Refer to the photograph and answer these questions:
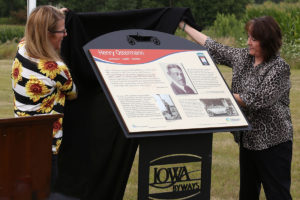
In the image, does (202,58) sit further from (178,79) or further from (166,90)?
(166,90)

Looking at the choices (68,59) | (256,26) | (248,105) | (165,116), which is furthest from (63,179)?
(256,26)

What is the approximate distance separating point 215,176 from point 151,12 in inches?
101

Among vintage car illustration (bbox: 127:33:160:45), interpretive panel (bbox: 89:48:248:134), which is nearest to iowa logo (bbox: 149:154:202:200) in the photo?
interpretive panel (bbox: 89:48:248:134)

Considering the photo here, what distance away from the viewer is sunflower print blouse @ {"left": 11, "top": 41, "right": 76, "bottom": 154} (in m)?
3.58

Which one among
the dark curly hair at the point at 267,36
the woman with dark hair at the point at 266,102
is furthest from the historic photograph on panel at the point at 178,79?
the dark curly hair at the point at 267,36

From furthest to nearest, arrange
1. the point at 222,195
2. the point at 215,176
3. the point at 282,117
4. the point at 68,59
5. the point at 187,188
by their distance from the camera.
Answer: the point at 215,176, the point at 222,195, the point at 68,59, the point at 282,117, the point at 187,188

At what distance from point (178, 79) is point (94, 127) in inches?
42.6

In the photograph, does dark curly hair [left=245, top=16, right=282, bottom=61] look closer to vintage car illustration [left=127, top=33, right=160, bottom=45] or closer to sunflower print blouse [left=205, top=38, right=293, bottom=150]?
sunflower print blouse [left=205, top=38, right=293, bottom=150]

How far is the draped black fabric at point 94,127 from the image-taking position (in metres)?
4.49

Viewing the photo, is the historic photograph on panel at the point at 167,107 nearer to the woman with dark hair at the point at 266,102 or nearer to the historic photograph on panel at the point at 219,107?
the historic photograph on panel at the point at 219,107

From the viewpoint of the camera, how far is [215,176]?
6453mm

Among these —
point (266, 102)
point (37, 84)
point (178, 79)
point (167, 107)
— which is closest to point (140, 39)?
point (178, 79)

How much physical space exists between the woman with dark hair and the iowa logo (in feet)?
1.92

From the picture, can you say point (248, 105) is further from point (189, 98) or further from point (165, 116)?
point (165, 116)
